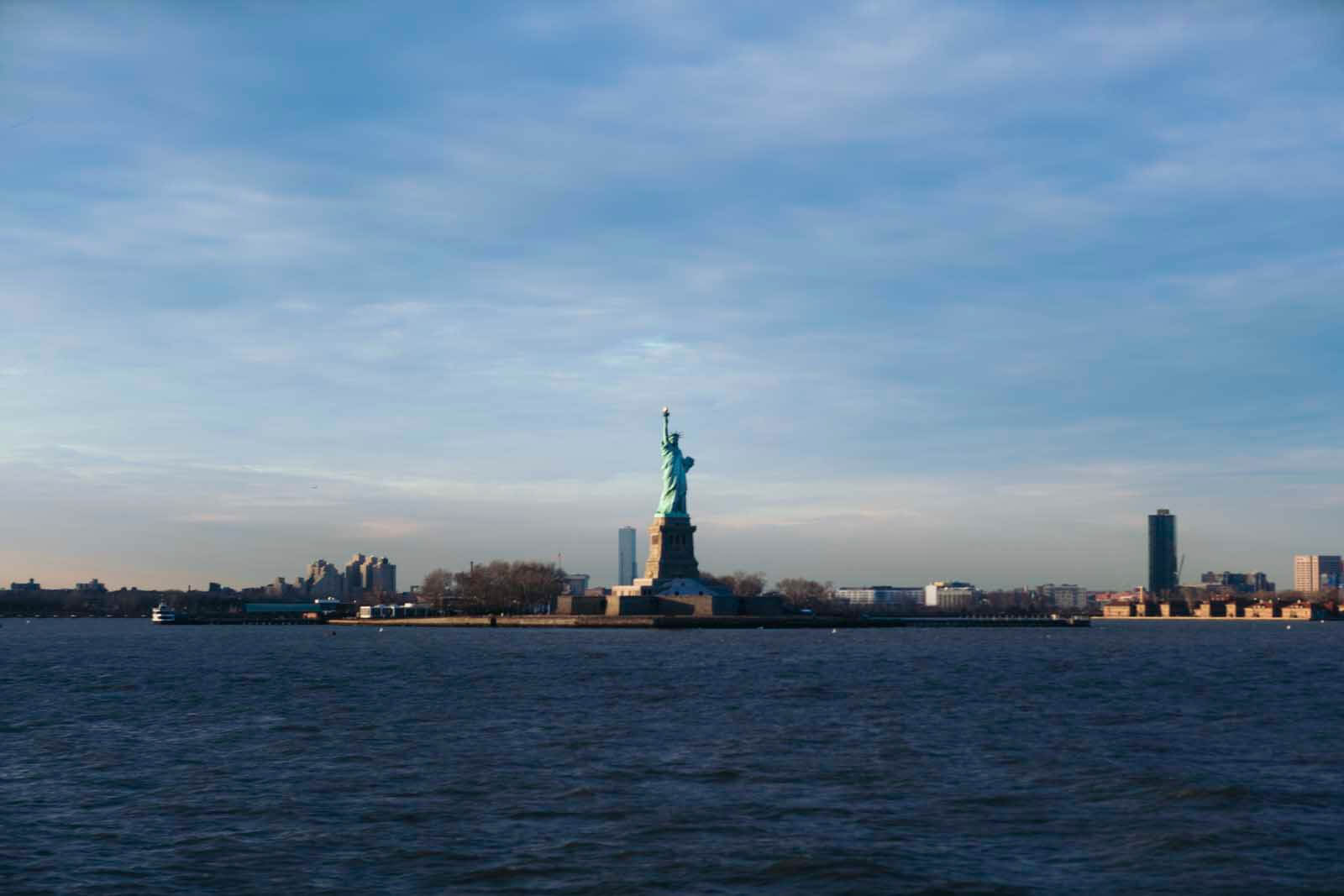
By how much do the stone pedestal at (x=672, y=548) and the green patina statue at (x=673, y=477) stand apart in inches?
35.1

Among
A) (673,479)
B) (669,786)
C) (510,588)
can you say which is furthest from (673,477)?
(669,786)

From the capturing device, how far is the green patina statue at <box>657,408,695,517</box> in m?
135

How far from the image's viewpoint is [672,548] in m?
136

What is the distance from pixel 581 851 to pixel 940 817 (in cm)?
628

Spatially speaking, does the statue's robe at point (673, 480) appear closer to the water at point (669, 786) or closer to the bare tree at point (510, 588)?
the bare tree at point (510, 588)

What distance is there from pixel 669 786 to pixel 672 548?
362 ft

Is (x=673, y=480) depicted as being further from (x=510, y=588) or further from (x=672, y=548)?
(x=510, y=588)

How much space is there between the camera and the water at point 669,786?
18.9 m

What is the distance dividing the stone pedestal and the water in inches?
3166

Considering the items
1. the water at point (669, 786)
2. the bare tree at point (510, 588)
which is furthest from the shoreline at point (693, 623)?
the water at point (669, 786)

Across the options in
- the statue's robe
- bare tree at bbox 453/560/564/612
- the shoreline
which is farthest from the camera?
bare tree at bbox 453/560/564/612

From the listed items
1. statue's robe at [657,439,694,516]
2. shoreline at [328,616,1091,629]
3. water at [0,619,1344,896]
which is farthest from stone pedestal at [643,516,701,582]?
water at [0,619,1344,896]

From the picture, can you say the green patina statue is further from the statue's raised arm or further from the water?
the water

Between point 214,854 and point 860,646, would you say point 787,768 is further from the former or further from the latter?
point 860,646
